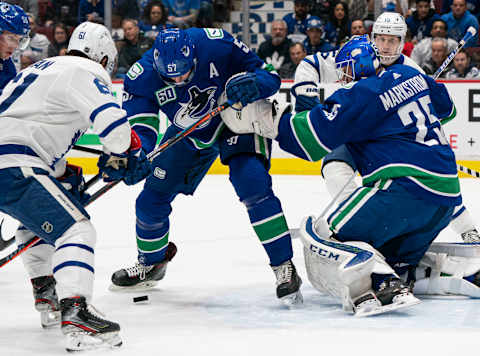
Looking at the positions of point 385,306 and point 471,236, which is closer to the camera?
point 385,306

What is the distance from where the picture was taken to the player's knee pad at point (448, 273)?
324 centimetres

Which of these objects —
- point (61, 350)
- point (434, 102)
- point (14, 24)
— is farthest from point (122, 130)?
point (434, 102)

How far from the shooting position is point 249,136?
3.37 metres

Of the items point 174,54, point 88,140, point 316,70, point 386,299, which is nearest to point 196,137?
point 174,54

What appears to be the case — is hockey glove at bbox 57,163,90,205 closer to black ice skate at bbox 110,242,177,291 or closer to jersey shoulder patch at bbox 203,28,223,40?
black ice skate at bbox 110,242,177,291

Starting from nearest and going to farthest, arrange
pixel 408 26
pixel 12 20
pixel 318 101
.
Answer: pixel 12 20 < pixel 318 101 < pixel 408 26

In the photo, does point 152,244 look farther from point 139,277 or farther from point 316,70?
point 316,70

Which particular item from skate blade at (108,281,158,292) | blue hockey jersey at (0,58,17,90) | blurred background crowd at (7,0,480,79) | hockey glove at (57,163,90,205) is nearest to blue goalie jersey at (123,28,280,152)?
hockey glove at (57,163,90,205)

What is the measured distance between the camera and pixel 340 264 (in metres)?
3.04

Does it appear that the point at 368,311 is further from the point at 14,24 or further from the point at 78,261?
the point at 14,24

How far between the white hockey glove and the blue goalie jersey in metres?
0.14

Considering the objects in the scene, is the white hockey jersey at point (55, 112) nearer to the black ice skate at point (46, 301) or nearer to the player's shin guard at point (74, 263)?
the player's shin guard at point (74, 263)

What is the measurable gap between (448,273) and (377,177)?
0.48 m

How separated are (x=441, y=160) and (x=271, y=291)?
869 mm
